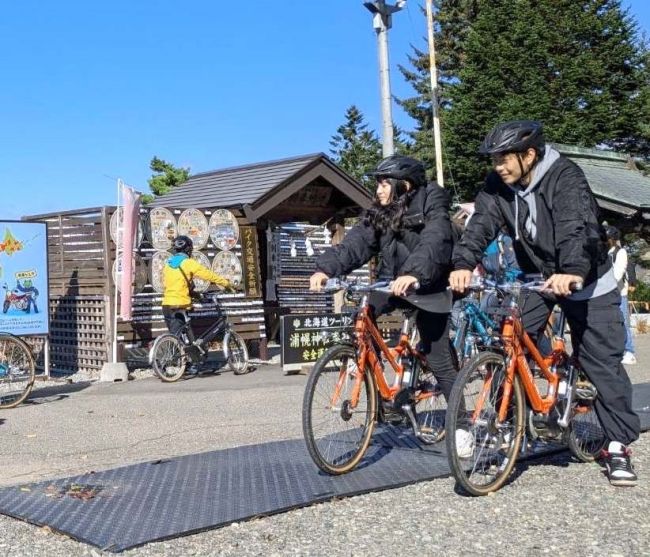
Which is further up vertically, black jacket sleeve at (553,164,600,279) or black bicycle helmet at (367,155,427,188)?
black bicycle helmet at (367,155,427,188)

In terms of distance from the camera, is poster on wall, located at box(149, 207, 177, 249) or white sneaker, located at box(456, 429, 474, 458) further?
poster on wall, located at box(149, 207, 177, 249)

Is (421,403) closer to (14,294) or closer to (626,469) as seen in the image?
(626,469)

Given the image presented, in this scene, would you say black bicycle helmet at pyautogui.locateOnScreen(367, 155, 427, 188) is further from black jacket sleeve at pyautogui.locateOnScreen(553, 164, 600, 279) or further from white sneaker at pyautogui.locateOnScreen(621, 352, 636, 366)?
Answer: white sneaker at pyautogui.locateOnScreen(621, 352, 636, 366)

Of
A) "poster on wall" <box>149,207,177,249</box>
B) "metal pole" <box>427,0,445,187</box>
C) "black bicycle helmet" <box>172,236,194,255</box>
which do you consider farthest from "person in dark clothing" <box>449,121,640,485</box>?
"metal pole" <box>427,0,445,187</box>

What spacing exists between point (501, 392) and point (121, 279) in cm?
815

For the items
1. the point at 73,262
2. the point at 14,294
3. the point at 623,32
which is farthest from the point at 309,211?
the point at 623,32

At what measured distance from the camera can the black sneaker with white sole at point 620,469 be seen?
502cm

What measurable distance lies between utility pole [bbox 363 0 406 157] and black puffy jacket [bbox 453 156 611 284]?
1068 centimetres

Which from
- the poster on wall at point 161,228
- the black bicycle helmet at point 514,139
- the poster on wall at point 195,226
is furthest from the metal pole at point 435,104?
the black bicycle helmet at point 514,139

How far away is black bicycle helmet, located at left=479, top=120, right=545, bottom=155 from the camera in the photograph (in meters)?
4.91

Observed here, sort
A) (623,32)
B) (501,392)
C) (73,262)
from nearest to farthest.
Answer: (501,392)
(73,262)
(623,32)

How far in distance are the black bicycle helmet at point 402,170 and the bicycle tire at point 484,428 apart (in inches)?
52.2

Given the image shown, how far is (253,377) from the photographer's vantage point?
40.1 feet

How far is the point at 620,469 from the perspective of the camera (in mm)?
5043
